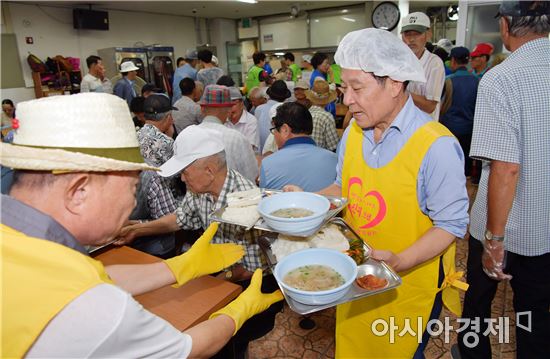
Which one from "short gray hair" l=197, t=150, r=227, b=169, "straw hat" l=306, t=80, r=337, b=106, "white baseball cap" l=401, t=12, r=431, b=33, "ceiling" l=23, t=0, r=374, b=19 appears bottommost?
"short gray hair" l=197, t=150, r=227, b=169

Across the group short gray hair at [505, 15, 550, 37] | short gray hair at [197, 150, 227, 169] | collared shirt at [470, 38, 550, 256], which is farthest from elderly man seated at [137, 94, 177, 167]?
short gray hair at [505, 15, 550, 37]

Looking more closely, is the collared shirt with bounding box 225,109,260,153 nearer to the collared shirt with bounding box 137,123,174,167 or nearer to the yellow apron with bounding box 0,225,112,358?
the collared shirt with bounding box 137,123,174,167

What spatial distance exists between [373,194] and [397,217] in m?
0.14

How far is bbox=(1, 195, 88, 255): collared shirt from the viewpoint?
79cm

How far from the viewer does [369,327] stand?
1.65 metres

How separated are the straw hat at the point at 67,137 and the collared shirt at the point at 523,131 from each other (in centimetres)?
150

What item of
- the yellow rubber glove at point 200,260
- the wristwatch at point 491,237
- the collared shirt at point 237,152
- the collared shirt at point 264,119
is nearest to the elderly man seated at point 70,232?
the yellow rubber glove at point 200,260

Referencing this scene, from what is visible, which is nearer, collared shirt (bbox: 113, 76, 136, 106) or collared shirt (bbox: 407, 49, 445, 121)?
collared shirt (bbox: 407, 49, 445, 121)

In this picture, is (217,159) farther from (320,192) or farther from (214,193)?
(320,192)

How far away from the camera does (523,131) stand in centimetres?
153

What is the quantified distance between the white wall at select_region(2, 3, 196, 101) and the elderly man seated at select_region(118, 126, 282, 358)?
8462 mm

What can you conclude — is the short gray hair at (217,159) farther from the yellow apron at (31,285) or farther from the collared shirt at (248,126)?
the collared shirt at (248,126)

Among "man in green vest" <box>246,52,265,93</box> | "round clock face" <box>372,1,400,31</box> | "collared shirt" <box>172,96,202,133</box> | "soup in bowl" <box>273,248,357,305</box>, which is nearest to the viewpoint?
"soup in bowl" <box>273,248,357,305</box>

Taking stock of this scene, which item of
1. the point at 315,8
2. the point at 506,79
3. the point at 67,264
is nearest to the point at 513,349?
the point at 506,79
